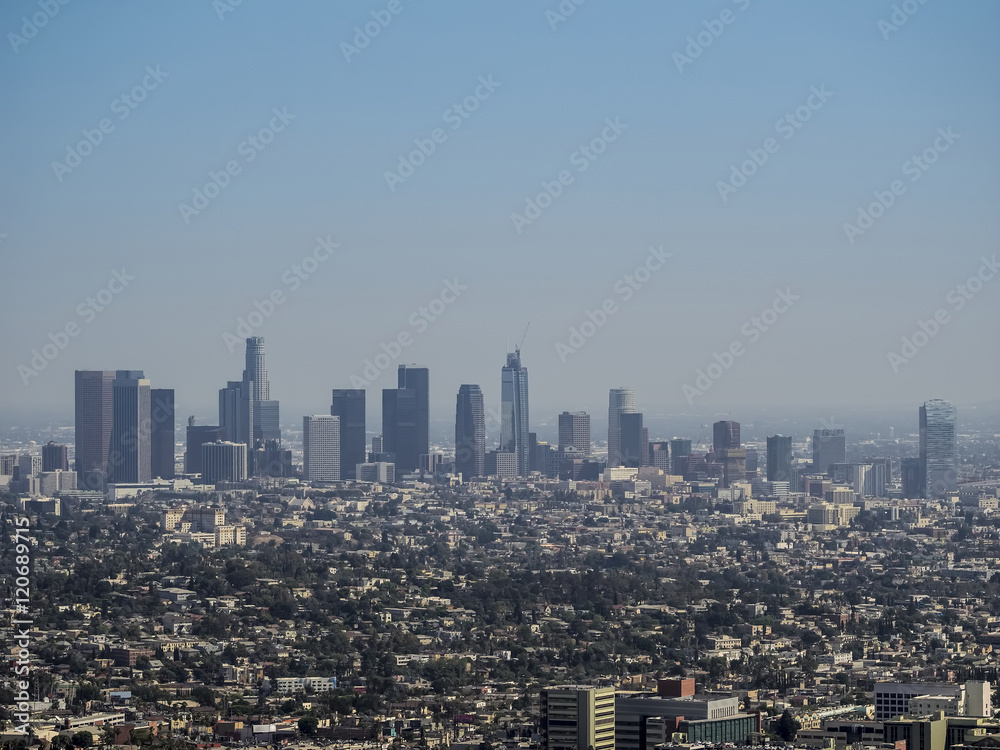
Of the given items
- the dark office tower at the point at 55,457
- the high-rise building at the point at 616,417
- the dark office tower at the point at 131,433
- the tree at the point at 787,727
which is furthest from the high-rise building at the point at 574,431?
the tree at the point at 787,727

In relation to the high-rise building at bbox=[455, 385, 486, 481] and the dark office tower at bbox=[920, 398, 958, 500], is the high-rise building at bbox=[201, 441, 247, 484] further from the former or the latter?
the dark office tower at bbox=[920, 398, 958, 500]

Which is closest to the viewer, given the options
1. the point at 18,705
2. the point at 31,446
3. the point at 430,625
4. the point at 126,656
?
the point at 18,705

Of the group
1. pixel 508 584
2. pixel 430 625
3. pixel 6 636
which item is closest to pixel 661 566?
pixel 508 584

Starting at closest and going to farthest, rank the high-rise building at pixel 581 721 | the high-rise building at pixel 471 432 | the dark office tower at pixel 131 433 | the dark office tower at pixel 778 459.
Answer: the high-rise building at pixel 581 721 < the dark office tower at pixel 131 433 < the dark office tower at pixel 778 459 < the high-rise building at pixel 471 432

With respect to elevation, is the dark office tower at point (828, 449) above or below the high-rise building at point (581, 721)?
above

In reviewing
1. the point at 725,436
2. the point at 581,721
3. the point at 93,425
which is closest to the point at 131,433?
the point at 93,425

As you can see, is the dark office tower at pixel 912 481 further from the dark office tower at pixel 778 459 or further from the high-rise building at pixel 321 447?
the high-rise building at pixel 321 447

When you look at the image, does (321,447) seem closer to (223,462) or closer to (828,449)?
(223,462)

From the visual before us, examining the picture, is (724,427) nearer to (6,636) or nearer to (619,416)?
(619,416)
